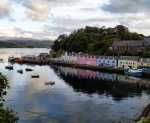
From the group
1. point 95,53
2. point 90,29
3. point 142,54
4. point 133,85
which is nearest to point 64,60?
point 95,53

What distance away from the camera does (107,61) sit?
85.9 metres

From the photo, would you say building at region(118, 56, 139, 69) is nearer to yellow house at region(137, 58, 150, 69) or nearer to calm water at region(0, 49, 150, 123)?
yellow house at region(137, 58, 150, 69)

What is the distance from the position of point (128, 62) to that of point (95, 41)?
3614cm

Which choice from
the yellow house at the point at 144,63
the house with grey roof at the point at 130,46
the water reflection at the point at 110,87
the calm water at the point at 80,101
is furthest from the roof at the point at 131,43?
the calm water at the point at 80,101

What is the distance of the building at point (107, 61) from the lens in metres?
83.3

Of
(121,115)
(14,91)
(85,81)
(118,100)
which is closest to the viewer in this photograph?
(121,115)

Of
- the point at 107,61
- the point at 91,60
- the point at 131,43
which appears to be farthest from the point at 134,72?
the point at 131,43

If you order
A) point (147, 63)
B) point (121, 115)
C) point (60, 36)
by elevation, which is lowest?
point (121, 115)

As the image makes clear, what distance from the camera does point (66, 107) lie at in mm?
34469

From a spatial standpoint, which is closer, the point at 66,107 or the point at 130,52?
the point at 66,107

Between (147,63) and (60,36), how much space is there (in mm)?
71674

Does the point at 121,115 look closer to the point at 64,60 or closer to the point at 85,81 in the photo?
the point at 85,81

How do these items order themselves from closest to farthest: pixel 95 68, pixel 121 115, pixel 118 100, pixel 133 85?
pixel 121 115, pixel 118 100, pixel 133 85, pixel 95 68

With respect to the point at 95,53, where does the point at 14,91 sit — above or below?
below
